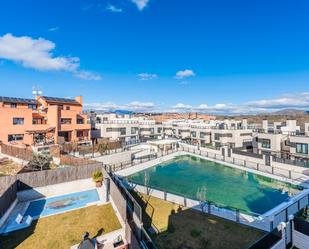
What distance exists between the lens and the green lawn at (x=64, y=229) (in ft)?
28.4

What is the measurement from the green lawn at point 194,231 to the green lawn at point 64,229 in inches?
91.8

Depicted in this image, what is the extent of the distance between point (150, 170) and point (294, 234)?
1796cm

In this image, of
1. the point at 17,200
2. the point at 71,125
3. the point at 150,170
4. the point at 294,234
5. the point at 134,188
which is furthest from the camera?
the point at 71,125

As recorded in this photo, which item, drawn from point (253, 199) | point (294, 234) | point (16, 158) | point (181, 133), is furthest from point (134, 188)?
point (181, 133)

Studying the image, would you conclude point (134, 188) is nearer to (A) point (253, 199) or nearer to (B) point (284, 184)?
(A) point (253, 199)

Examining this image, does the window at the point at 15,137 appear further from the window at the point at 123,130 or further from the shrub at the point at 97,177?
the window at the point at 123,130

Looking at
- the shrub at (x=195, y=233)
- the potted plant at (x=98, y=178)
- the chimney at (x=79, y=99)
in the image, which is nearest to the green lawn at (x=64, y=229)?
the potted plant at (x=98, y=178)

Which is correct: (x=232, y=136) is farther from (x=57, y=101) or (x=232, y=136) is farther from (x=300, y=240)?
(x=300, y=240)

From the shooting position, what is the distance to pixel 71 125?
29359mm

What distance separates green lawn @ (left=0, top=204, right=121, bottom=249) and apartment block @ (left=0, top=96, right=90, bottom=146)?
15527 mm

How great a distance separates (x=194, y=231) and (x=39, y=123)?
84.2ft

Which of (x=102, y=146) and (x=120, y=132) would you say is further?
(x=120, y=132)

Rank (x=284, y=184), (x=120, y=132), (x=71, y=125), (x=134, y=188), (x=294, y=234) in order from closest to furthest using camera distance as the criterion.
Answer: (x=294, y=234) < (x=134, y=188) < (x=284, y=184) < (x=71, y=125) < (x=120, y=132)

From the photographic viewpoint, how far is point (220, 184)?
2008cm
